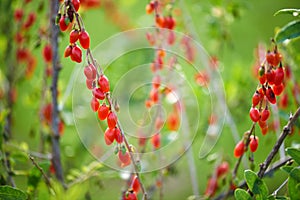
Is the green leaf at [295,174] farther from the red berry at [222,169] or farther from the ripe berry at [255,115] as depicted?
the red berry at [222,169]

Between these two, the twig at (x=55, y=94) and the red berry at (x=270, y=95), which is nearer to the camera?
the red berry at (x=270, y=95)

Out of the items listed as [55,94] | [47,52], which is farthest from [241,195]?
[47,52]

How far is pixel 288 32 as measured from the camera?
36.9 inches


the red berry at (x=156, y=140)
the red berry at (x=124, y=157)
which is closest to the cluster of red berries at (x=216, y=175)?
the red berry at (x=156, y=140)

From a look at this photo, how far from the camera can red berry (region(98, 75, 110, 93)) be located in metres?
0.90

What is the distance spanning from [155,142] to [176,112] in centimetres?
36

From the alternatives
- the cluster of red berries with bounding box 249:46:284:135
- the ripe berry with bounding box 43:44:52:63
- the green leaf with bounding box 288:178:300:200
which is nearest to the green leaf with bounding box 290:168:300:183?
the green leaf with bounding box 288:178:300:200

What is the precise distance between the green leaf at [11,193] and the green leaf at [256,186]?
41cm

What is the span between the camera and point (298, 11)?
2.97ft

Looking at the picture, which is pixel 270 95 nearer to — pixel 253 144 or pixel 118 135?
pixel 253 144

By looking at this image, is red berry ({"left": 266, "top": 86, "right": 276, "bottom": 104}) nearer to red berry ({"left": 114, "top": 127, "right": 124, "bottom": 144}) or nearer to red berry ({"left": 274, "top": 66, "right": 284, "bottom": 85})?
red berry ({"left": 274, "top": 66, "right": 284, "bottom": 85})

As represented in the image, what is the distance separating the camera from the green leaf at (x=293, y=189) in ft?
2.96

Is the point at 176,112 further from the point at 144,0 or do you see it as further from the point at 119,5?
the point at 144,0

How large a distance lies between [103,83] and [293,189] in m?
0.37
